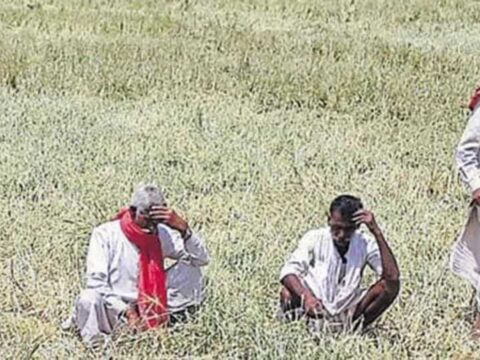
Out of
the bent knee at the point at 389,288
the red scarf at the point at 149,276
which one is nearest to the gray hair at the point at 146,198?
the red scarf at the point at 149,276

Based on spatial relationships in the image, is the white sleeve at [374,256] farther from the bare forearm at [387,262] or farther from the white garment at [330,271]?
the bare forearm at [387,262]

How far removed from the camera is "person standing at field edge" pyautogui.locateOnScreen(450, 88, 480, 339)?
4883 millimetres

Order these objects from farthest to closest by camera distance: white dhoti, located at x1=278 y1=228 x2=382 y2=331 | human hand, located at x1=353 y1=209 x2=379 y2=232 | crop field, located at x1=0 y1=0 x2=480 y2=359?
crop field, located at x1=0 y1=0 x2=480 y2=359, white dhoti, located at x1=278 y1=228 x2=382 y2=331, human hand, located at x1=353 y1=209 x2=379 y2=232

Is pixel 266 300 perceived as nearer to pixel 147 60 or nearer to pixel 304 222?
pixel 304 222

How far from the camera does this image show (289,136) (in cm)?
880

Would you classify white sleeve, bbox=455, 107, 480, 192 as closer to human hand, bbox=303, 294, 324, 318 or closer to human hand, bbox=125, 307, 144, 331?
human hand, bbox=303, 294, 324, 318

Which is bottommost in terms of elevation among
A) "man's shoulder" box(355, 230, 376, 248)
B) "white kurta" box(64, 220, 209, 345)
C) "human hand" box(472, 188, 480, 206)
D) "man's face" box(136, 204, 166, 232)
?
"white kurta" box(64, 220, 209, 345)

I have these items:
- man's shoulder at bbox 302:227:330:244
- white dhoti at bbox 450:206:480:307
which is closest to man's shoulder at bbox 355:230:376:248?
man's shoulder at bbox 302:227:330:244

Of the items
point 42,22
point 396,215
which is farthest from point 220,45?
point 396,215

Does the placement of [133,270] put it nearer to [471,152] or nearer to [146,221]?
[146,221]

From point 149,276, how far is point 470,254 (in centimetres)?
150

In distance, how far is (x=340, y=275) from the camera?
4820mm

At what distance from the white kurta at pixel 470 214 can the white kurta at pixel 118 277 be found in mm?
1213

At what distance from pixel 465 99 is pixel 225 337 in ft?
20.8
